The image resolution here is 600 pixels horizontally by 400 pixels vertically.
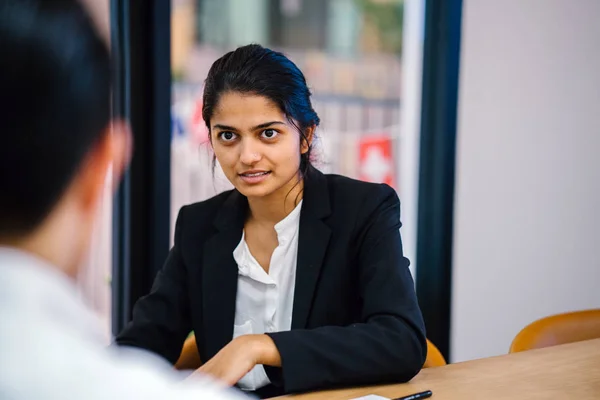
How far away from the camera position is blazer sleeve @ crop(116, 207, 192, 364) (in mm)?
1656

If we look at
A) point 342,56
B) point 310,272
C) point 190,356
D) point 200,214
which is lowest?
point 190,356

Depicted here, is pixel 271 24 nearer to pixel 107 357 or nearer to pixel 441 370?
pixel 441 370

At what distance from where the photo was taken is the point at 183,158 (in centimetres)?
284

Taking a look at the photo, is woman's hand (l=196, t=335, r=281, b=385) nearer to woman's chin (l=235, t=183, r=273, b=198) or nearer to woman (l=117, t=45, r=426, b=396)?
woman (l=117, t=45, r=426, b=396)

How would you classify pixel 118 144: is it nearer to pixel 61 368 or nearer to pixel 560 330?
pixel 61 368

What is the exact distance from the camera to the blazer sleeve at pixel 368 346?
4.19ft

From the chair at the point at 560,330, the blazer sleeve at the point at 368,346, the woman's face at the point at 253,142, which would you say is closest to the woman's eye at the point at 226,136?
the woman's face at the point at 253,142

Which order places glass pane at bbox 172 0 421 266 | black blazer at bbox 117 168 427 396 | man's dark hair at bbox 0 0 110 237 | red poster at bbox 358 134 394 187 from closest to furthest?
man's dark hair at bbox 0 0 110 237 → black blazer at bbox 117 168 427 396 → glass pane at bbox 172 0 421 266 → red poster at bbox 358 134 394 187

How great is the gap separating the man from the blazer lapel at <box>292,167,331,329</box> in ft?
3.67

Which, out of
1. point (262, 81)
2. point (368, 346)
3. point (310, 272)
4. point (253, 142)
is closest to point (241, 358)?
point (368, 346)

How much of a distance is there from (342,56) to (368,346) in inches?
86.2

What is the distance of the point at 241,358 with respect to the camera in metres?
1.26

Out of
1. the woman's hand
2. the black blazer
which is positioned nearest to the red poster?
the black blazer

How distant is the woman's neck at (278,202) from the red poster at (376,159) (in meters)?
1.61
